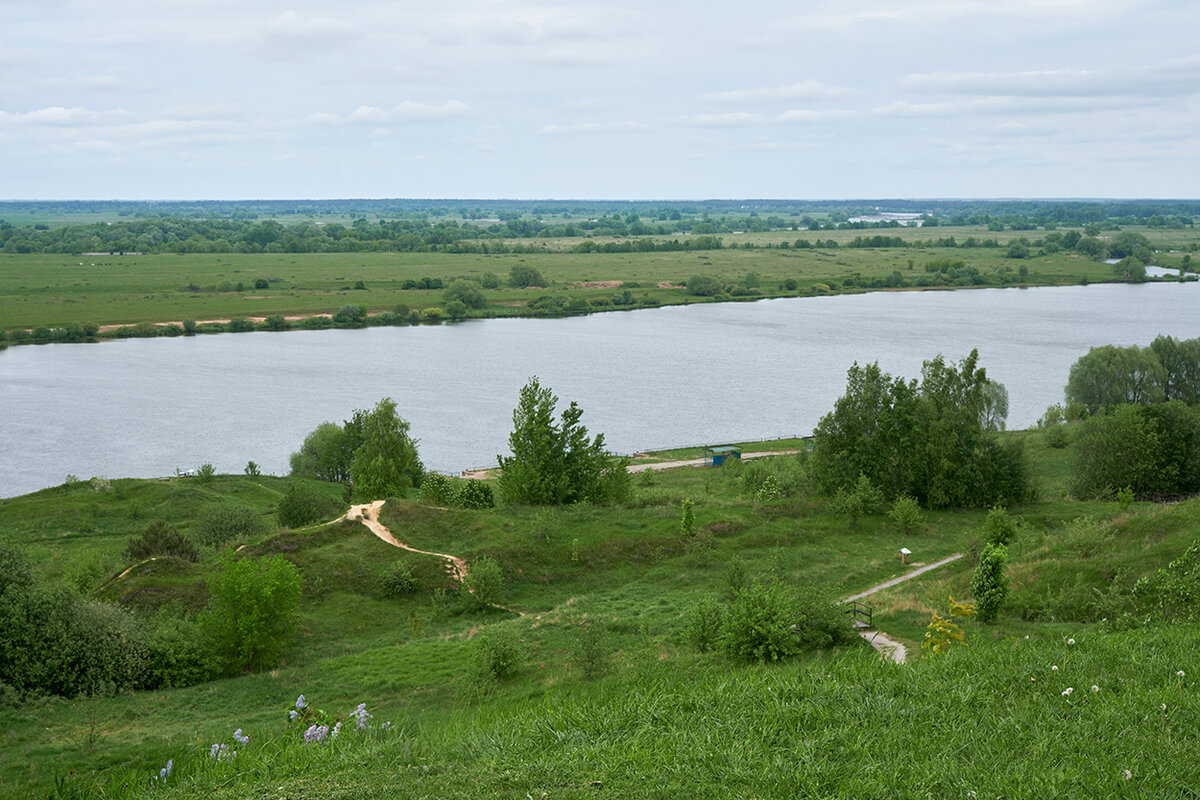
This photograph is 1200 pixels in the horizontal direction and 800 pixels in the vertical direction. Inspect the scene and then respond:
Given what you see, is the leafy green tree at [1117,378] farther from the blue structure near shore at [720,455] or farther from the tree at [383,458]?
the tree at [383,458]

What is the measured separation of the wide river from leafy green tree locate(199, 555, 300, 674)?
37942 millimetres

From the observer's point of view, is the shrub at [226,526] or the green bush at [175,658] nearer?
the green bush at [175,658]

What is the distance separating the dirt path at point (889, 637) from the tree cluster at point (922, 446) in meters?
9.26

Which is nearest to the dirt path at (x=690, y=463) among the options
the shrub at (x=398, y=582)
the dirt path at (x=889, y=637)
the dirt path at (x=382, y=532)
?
the dirt path at (x=382, y=532)

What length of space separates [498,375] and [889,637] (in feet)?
235

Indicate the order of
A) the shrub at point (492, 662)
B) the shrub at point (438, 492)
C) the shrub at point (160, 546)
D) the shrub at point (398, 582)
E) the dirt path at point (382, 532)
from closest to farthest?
1. the shrub at point (492, 662)
2. the shrub at point (398, 582)
3. the dirt path at point (382, 532)
4. the shrub at point (160, 546)
5. the shrub at point (438, 492)

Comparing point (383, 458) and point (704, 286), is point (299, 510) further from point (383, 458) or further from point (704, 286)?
point (704, 286)

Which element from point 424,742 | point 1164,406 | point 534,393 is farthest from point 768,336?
point 424,742

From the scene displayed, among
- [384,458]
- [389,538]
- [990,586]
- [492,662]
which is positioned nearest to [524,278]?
[384,458]

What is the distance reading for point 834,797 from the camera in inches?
311

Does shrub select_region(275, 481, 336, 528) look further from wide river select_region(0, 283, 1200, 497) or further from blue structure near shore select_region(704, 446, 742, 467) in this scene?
blue structure near shore select_region(704, 446, 742, 467)

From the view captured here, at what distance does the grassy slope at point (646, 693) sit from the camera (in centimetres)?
855

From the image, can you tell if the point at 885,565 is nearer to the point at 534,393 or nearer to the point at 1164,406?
the point at 534,393

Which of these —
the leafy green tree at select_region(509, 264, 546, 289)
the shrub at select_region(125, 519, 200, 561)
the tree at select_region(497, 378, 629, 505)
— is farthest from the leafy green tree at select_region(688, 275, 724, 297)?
the shrub at select_region(125, 519, 200, 561)
